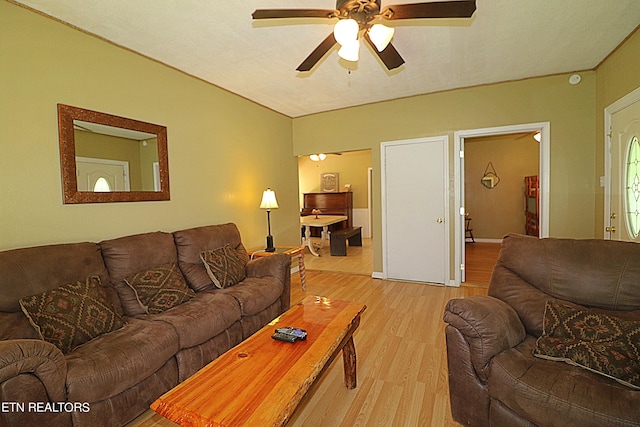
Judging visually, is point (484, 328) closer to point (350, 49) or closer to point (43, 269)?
point (350, 49)

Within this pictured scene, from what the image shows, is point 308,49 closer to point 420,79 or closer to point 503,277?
point 420,79

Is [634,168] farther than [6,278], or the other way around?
[634,168]

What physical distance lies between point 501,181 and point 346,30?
7.02 meters

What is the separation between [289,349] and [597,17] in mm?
3307

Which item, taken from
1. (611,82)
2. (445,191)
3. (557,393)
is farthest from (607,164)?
(557,393)

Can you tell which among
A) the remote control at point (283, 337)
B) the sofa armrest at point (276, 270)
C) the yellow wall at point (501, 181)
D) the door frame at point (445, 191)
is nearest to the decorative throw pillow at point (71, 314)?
the remote control at point (283, 337)

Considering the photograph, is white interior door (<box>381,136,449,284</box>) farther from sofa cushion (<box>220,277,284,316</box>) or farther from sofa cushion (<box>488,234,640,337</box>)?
sofa cushion (<box>220,277,284,316</box>)

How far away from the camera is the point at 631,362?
4.36ft

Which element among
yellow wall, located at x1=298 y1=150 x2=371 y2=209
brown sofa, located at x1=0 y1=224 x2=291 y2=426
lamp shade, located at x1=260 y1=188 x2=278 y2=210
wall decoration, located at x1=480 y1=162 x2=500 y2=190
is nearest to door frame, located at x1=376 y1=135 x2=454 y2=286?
lamp shade, located at x1=260 y1=188 x2=278 y2=210

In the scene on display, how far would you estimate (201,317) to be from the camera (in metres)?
2.14

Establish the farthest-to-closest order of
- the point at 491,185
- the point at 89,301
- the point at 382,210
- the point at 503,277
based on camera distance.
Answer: the point at 491,185, the point at 382,210, the point at 503,277, the point at 89,301

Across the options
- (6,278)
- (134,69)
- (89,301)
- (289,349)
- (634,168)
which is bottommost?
(289,349)

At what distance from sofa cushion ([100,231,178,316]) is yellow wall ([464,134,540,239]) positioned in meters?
6.77

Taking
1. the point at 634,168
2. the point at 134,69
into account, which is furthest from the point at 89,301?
the point at 634,168
